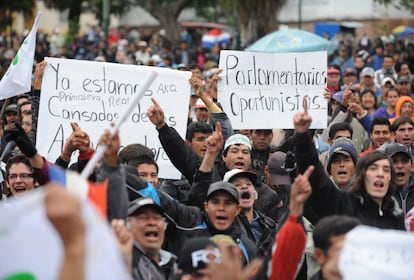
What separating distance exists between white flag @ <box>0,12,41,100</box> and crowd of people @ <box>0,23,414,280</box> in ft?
1.15

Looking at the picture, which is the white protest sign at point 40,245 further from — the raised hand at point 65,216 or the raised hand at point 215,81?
the raised hand at point 215,81

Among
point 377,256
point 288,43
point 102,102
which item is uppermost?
point 288,43

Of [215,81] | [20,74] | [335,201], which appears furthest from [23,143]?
[215,81]

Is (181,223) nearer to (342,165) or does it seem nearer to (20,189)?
(20,189)

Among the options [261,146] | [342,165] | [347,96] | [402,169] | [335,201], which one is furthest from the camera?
[347,96]

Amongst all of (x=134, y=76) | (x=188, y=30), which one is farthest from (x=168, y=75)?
(x=188, y=30)

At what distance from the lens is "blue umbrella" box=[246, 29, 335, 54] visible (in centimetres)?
2031

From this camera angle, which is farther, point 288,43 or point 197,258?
point 288,43

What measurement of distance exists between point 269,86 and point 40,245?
580cm

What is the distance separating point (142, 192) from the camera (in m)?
6.56

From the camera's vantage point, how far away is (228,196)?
674cm

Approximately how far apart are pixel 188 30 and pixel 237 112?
38.1m

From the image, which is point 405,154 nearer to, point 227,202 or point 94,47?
point 227,202

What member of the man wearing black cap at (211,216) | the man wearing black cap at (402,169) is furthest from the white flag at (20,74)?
the man wearing black cap at (402,169)
